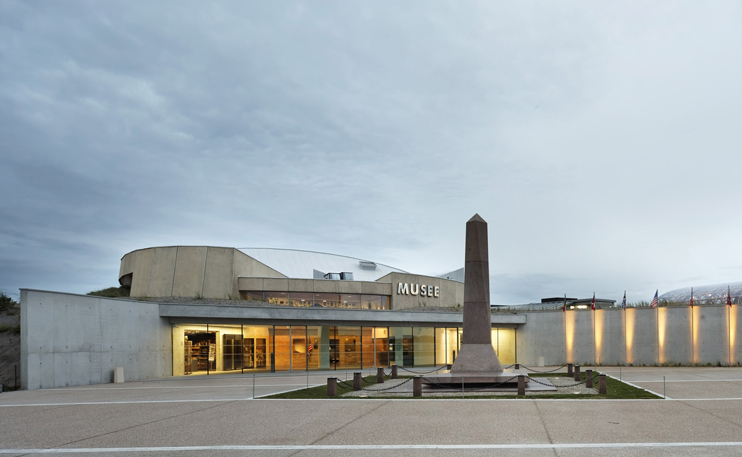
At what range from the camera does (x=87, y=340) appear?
25.0m

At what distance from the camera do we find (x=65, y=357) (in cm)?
2366

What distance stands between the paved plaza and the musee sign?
28.6 meters

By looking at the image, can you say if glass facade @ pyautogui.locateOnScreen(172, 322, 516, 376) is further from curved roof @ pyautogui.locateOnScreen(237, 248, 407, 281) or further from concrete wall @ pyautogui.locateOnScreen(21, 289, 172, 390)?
curved roof @ pyautogui.locateOnScreen(237, 248, 407, 281)

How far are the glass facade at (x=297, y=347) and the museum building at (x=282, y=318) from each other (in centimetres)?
6

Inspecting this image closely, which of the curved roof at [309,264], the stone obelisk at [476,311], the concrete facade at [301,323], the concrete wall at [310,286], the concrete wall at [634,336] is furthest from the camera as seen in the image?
the curved roof at [309,264]

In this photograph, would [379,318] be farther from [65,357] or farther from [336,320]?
[65,357]

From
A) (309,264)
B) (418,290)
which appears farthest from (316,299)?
(309,264)

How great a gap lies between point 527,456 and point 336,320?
25359mm

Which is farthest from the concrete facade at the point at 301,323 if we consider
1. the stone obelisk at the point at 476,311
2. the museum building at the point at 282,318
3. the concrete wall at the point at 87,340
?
the stone obelisk at the point at 476,311

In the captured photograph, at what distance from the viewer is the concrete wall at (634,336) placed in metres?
33.5

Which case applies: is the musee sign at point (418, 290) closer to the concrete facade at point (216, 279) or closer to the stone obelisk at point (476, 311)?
the concrete facade at point (216, 279)

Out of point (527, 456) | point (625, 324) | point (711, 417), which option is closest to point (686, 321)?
point (625, 324)

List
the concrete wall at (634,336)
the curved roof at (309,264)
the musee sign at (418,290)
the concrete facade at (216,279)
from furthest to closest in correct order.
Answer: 1. the curved roof at (309,264)
2. the musee sign at (418,290)
3. the concrete facade at (216,279)
4. the concrete wall at (634,336)

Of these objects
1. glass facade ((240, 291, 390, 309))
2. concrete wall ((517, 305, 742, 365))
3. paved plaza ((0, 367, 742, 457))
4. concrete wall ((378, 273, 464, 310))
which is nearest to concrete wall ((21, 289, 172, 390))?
paved plaza ((0, 367, 742, 457))
